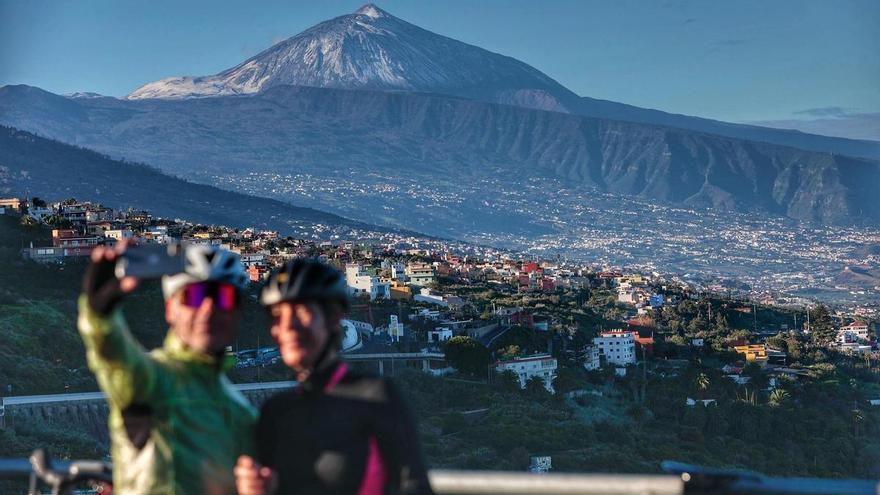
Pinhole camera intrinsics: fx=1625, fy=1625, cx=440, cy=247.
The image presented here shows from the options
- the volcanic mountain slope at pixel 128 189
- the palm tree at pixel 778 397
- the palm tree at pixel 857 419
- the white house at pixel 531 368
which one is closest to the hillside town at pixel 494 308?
the white house at pixel 531 368

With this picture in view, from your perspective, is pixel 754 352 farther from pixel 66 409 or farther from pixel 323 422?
pixel 323 422

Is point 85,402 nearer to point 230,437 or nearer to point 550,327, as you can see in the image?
point 550,327

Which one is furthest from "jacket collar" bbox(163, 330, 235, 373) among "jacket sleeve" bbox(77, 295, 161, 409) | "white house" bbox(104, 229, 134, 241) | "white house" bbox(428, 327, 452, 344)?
"white house" bbox(104, 229, 134, 241)

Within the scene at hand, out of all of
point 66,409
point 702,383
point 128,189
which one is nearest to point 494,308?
point 702,383

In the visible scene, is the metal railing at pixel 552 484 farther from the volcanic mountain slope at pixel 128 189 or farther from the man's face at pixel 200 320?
the volcanic mountain slope at pixel 128 189

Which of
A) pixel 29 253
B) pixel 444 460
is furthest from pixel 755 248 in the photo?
pixel 444 460

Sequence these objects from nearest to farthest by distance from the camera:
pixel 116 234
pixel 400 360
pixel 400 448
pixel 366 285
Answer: pixel 400 448 < pixel 400 360 < pixel 366 285 < pixel 116 234

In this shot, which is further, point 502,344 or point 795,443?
point 502,344
